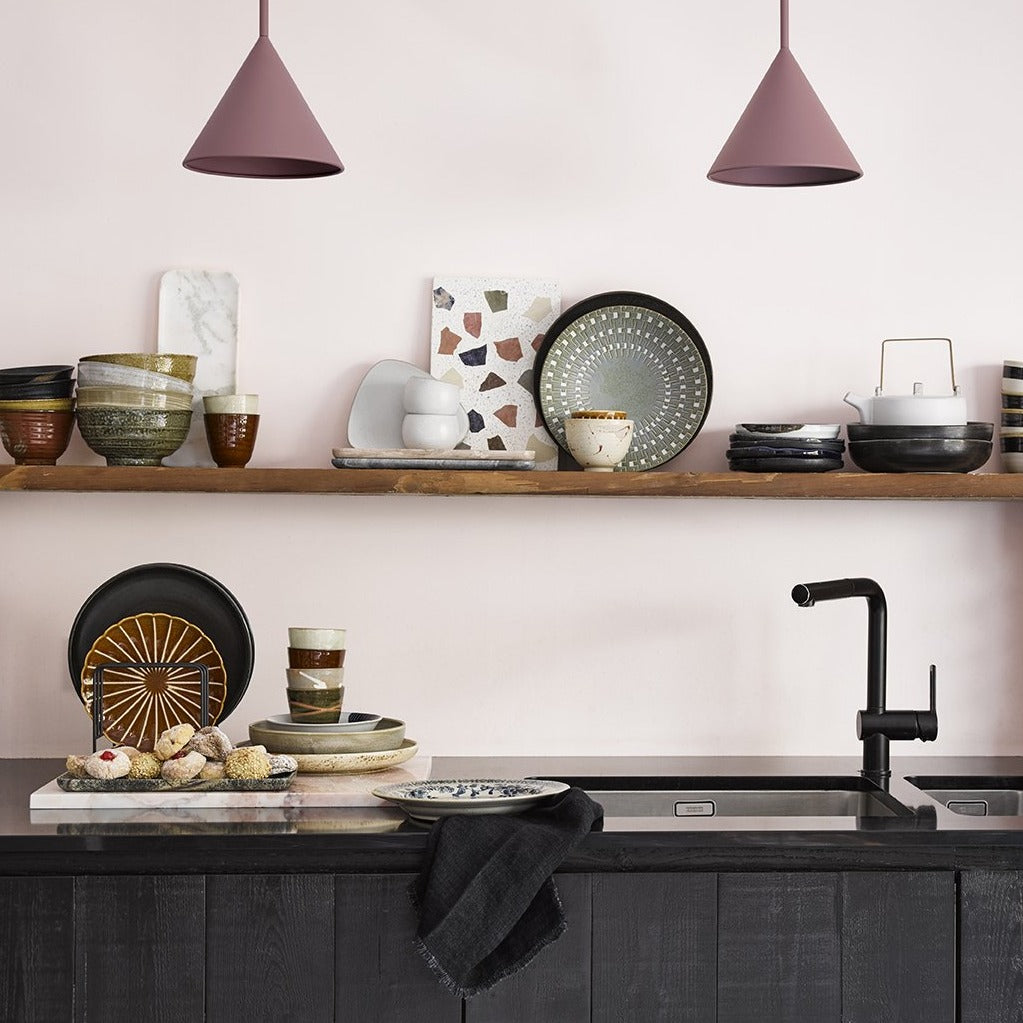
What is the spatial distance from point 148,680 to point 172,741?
25cm

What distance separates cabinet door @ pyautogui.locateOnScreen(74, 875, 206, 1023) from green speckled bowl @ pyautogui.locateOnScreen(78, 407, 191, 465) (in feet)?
2.47

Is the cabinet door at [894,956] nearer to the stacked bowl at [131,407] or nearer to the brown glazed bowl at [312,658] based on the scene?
the brown glazed bowl at [312,658]

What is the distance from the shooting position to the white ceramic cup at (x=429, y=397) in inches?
89.4

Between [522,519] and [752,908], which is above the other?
[522,519]

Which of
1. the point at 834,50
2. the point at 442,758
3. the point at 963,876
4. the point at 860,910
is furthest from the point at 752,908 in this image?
the point at 834,50

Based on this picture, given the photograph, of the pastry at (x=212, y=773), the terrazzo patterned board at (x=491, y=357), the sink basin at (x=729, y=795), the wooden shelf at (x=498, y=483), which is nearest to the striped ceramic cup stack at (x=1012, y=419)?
the wooden shelf at (x=498, y=483)

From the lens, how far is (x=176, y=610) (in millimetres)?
2309

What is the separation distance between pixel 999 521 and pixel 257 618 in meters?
1.38

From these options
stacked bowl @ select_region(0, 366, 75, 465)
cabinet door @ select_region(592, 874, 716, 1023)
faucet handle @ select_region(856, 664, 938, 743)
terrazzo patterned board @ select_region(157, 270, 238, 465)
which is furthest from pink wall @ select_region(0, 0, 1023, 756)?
cabinet door @ select_region(592, 874, 716, 1023)

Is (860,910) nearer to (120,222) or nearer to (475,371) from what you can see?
(475,371)

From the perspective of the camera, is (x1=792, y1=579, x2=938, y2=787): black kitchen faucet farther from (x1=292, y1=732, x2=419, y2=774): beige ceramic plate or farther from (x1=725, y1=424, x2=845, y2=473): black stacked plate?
(x1=292, y1=732, x2=419, y2=774): beige ceramic plate

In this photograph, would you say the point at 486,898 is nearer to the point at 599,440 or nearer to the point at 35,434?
the point at 599,440

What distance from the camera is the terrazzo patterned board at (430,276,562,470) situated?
2.44 meters

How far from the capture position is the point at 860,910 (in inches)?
72.4
